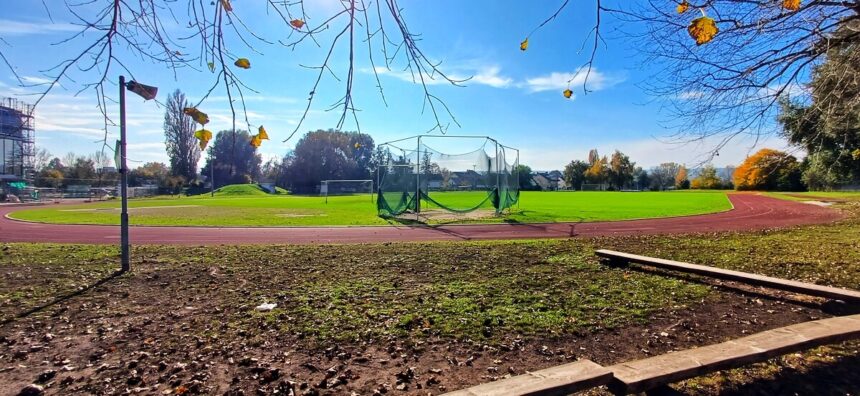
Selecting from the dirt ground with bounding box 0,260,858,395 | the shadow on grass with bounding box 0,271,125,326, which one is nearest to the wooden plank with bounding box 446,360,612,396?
the dirt ground with bounding box 0,260,858,395

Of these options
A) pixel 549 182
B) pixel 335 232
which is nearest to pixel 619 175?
pixel 549 182

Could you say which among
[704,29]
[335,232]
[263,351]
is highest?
[704,29]

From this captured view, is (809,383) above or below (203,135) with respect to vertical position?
below

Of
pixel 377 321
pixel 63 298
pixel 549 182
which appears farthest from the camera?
pixel 549 182

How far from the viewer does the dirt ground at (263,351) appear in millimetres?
→ 3494

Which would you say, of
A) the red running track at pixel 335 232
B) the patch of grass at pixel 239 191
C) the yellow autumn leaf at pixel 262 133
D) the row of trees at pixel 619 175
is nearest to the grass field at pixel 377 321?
the yellow autumn leaf at pixel 262 133

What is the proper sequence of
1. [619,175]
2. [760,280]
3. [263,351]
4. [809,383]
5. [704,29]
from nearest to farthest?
[704,29] → [809,383] → [263,351] → [760,280] → [619,175]

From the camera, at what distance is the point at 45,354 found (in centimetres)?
402

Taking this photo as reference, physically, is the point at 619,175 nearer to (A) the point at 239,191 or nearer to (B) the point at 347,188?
(B) the point at 347,188

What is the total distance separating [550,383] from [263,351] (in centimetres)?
263

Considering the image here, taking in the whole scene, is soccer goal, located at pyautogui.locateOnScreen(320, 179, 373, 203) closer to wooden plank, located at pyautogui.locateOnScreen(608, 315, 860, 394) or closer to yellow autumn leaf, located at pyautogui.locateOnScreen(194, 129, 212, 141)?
wooden plank, located at pyautogui.locateOnScreen(608, 315, 860, 394)

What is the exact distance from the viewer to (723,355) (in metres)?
3.21

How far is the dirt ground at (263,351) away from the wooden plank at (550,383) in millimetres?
750

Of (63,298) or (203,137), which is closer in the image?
(203,137)
